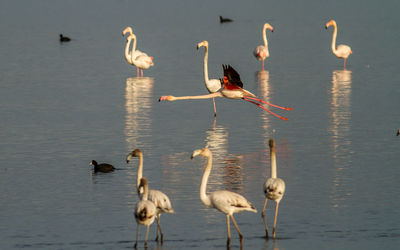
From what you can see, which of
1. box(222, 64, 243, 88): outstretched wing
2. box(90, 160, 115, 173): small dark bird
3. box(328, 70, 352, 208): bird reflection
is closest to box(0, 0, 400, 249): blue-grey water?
box(328, 70, 352, 208): bird reflection

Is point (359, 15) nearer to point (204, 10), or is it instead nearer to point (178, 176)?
point (204, 10)

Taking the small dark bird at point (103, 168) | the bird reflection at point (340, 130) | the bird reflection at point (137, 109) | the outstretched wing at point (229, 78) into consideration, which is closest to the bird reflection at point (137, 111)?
the bird reflection at point (137, 109)

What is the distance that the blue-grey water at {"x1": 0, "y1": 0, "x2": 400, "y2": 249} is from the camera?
11945 millimetres

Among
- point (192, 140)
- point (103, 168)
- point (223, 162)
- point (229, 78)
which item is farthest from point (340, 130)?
point (103, 168)

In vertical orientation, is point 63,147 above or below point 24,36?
below

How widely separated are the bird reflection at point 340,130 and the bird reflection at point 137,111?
3287 mm

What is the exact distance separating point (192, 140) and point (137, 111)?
3907mm

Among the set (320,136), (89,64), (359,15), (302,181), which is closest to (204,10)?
(359,15)

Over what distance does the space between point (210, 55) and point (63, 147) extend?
1627cm

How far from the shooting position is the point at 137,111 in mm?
21469

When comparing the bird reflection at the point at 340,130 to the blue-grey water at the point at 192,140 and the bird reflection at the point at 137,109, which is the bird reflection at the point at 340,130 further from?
the bird reflection at the point at 137,109

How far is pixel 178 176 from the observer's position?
14.8 m

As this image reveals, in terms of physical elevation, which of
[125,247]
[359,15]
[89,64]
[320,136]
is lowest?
[125,247]

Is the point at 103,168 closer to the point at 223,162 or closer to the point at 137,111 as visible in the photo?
the point at 223,162
